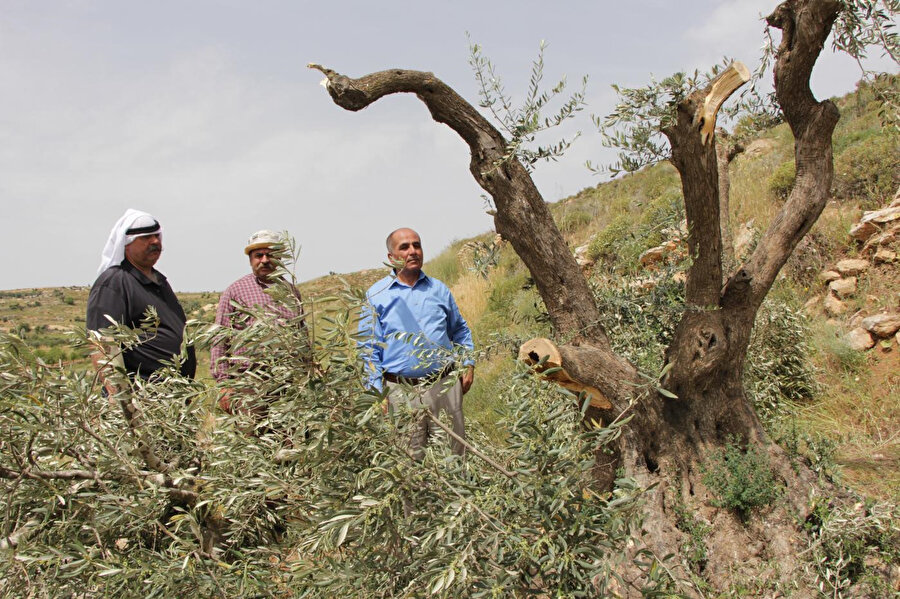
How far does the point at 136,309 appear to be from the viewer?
11.0ft

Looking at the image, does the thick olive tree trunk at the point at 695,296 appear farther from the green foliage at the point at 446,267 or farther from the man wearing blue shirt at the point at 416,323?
the green foliage at the point at 446,267

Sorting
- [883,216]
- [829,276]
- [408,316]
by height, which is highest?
[408,316]

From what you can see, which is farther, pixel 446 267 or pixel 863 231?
pixel 446 267

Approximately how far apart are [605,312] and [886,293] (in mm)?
4047

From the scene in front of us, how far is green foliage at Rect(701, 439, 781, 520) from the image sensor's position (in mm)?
3184

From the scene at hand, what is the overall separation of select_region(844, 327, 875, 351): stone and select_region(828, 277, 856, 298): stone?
2.37ft

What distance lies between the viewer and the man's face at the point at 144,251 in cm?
344

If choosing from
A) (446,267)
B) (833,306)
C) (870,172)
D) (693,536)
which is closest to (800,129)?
(693,536)

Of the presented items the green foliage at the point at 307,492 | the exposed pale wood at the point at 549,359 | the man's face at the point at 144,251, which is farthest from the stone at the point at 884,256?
the man's face at the point at 144,251

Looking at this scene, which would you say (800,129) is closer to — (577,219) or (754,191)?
(754,191)

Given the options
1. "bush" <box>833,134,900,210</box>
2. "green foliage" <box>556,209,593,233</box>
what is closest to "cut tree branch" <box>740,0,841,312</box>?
"bush" <box>833,134,900,210</box>

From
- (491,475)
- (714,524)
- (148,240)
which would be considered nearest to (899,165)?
(714,524)

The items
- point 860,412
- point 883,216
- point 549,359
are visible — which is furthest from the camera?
point 883,216

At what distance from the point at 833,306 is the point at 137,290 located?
21.5ft
